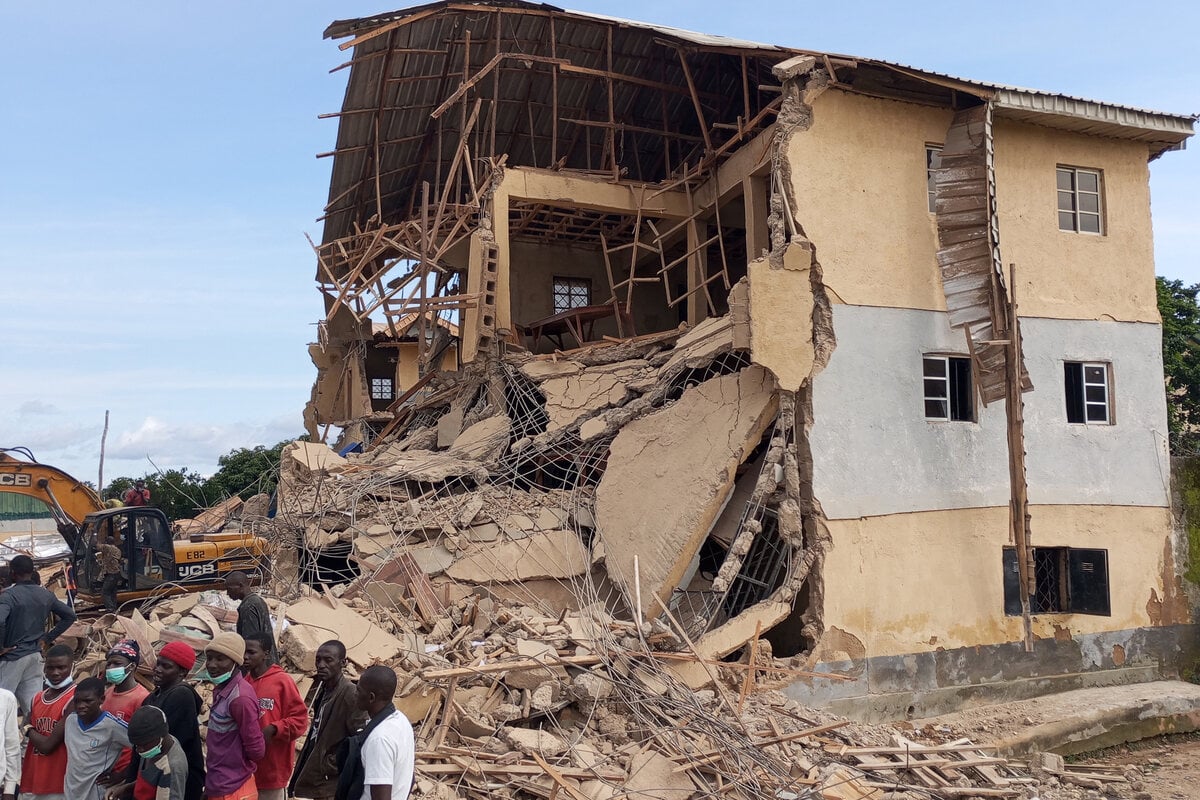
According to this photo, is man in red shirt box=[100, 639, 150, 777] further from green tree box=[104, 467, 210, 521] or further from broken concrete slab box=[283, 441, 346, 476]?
green tree box=[104, 467, 210, 521]

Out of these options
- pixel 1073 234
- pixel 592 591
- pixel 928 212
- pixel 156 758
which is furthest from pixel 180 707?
pixel 1073 234

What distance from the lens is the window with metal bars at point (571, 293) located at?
64.8 feet

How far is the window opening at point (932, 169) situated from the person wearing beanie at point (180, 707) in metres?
10.4

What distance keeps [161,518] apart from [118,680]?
264 inches

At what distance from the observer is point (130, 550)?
38.2ft

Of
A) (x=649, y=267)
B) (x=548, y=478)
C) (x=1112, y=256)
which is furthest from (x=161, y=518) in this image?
(x=1112, y=256)

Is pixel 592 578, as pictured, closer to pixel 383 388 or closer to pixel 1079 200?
pixel 1079 200

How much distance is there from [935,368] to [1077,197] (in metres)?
3.61

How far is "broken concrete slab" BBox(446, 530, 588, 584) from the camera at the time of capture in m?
10.7

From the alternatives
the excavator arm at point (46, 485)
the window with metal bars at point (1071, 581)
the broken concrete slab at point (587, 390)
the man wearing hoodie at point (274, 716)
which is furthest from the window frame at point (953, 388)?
the excavator arm at point (46, 485)

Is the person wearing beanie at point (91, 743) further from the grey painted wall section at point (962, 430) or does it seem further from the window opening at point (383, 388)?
the window opening at point (383, 388)

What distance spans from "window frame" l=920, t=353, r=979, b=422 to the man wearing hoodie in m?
8.87

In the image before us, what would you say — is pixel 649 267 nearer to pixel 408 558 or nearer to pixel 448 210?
pixel 448 210

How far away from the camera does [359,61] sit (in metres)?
15.6
